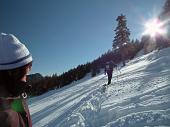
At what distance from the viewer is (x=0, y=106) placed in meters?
1.50

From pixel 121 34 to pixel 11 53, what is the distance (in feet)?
182

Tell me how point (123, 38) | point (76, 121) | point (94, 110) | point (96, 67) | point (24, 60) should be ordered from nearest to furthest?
point (24, 60) → point (76, 121) → point (94, 110) → point (123, 38) → point (96, 67)

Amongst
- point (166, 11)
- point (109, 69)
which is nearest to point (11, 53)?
point (109, 69)

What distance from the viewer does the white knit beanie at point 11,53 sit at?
173 cm

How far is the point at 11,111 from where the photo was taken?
1519 millimetres

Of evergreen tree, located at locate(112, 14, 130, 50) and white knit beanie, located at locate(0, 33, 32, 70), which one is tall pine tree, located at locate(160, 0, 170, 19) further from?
white knit beanie, located at locate(0, 33, 32, 70)

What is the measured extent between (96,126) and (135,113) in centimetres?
138

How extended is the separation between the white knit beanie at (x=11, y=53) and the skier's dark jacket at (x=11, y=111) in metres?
0.15

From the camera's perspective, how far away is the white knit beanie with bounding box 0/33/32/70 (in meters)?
1.73

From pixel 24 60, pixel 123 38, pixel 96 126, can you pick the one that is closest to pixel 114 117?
pixel 96 126

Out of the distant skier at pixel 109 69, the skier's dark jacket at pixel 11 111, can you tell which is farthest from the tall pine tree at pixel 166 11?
the skier's dark jacket at pixel 11 111

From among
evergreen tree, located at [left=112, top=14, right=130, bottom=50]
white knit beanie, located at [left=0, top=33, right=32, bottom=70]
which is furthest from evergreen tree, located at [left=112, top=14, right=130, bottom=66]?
white knit beanie, located at [left=0, top=33, right=32, bottom=70]

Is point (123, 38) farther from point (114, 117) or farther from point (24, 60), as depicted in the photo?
point (24, 60)

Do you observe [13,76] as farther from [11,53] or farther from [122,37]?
[122,37]
